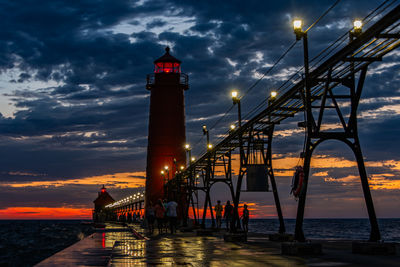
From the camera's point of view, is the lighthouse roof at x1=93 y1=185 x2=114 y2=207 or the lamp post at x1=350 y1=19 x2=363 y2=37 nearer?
the lamp post at x1=350 y1=19 x2=363 y2=37

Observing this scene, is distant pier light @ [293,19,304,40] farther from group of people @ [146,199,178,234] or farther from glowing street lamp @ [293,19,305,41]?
group of people @ [146,199,178,234]

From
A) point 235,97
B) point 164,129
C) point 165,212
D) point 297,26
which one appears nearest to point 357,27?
point 297,26

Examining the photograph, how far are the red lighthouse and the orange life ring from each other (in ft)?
133

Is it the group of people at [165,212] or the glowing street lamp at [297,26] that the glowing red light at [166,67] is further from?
the glowing street lamp at [297,26]

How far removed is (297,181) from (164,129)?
4192 centimetres

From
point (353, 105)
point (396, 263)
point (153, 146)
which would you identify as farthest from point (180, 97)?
point (396, 263)

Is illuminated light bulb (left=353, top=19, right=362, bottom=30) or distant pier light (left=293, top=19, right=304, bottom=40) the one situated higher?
distant pier light (left=293, top=19, right=304, bottom=40)

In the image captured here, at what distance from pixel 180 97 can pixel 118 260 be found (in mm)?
45894

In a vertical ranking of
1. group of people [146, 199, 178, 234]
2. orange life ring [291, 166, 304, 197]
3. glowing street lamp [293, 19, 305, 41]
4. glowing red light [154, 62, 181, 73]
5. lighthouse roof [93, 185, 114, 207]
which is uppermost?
glowing red light [154, 62, 181, 73]

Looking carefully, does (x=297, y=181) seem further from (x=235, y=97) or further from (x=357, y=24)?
(x=235, y=97)

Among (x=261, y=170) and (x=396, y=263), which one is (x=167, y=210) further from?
(x=396, y=263)

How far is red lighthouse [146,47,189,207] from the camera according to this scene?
56031mm

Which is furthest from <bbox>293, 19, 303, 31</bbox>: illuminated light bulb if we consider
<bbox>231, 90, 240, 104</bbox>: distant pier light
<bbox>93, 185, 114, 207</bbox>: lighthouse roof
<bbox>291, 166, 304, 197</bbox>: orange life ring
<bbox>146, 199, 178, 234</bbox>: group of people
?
<bbox>93, 185, 114, 207</bbox>: lighthouse roof

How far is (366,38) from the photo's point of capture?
12.2 metres
